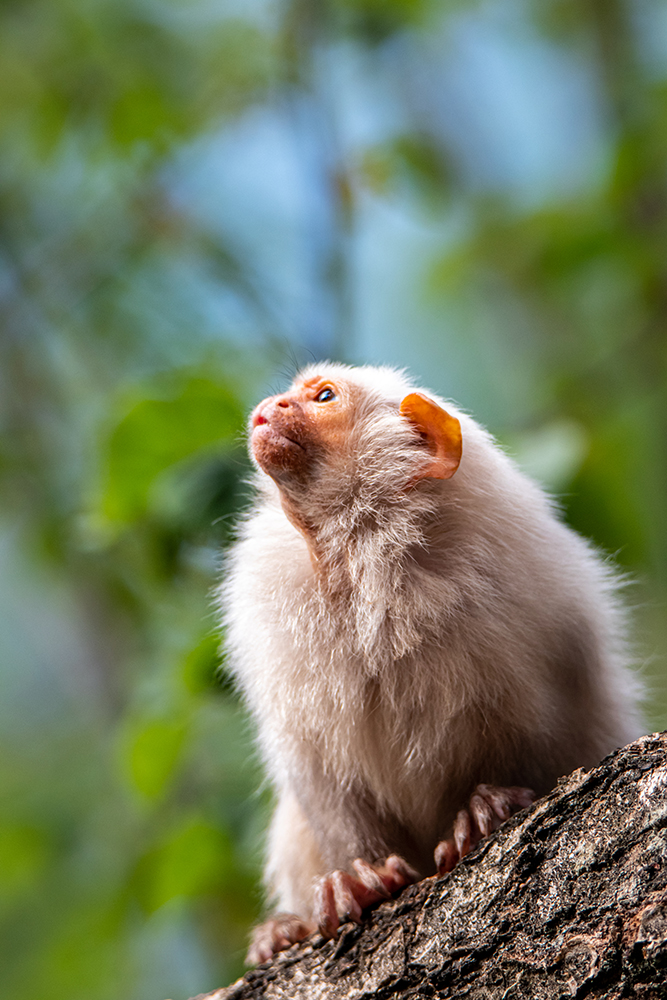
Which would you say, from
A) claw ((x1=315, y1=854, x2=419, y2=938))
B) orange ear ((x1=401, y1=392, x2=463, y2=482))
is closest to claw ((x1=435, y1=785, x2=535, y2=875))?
claw ((x1=315, y1=854, x2=419, y2=938))

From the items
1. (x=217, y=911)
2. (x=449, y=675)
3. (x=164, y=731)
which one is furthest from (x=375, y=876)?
(x=217, y=911)

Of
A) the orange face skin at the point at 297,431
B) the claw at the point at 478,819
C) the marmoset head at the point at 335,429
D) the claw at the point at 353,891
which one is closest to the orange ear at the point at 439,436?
the marmoset head at the point at 335,429

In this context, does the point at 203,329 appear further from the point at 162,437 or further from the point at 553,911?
the point at 553,911

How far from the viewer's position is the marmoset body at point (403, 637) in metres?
1.52

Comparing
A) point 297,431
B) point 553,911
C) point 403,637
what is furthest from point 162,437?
point 553,911

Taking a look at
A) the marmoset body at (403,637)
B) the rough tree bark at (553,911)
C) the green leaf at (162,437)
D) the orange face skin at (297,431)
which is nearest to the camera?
the rough tree bark at (553,911)

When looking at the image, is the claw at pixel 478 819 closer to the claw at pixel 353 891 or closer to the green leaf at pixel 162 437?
the claw at pixel 353 891

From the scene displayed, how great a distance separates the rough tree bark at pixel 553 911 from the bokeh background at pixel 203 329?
3.01 ft

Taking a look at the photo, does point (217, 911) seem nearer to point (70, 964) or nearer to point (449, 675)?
point (70, 964)

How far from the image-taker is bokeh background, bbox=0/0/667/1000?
7.74ft

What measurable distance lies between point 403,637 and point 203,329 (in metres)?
2.60

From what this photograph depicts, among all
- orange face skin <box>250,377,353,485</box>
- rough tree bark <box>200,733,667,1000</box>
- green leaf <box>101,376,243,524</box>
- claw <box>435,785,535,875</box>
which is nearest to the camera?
rough tree bark <box>200,733,667,1000</box>

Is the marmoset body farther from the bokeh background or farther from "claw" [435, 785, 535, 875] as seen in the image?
the bokeh background

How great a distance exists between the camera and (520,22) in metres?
4.42
